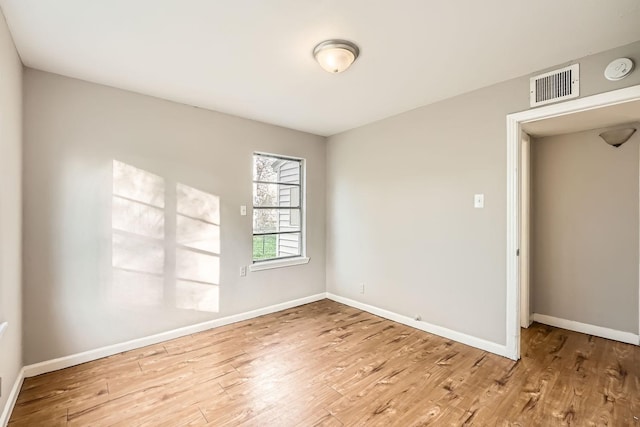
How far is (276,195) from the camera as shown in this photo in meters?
4.09

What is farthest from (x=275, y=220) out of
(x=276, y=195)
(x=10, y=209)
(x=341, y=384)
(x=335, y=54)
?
(x=10, y=209)

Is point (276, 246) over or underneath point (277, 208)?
underneath

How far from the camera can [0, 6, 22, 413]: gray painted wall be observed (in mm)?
1760

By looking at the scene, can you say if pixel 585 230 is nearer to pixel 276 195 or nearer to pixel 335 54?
pixel 335 54

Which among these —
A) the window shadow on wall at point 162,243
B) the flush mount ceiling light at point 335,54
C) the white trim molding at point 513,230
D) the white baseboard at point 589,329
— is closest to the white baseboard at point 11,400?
the window shadow on wall at point 162,243

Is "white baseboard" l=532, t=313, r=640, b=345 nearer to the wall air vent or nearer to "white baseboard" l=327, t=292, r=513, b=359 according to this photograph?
"white baseboard" l=327, t=292, r=513, b=359

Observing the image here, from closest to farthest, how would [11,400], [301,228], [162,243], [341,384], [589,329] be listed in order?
[11,400], [341,384], [162,243], [589,329], [301,228]

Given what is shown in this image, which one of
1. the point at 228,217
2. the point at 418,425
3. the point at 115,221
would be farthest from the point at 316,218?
the point at 418,425

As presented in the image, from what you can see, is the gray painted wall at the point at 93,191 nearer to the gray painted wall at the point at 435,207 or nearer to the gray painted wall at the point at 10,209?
the gray painted wall at the point at 10,209

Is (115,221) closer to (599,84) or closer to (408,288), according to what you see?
(408,288)

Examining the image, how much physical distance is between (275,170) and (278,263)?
4.19 ft

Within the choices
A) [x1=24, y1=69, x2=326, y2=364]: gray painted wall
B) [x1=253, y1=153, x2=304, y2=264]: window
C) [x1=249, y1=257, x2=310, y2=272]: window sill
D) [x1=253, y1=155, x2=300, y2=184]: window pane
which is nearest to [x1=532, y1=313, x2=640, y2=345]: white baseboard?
[x1=249, y1=257, x2=310, y2=272]: window sill

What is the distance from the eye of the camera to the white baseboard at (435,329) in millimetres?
2700

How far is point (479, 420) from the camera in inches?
72.9
